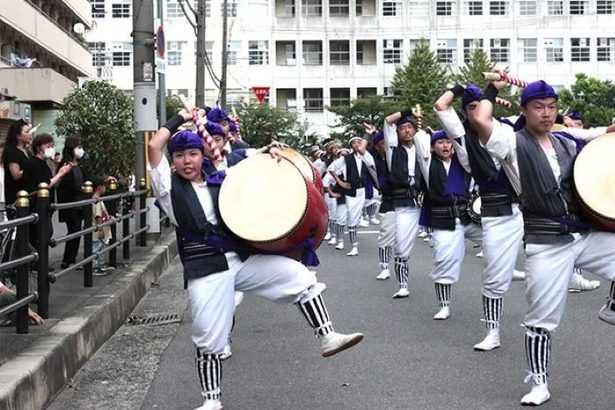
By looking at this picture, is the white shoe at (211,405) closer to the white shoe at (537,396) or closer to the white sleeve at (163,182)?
the white sleeve at (163,182)

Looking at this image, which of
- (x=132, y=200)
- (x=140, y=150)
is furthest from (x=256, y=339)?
(x=140, y=150)

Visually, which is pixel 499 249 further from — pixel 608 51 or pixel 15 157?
pixel 608 51

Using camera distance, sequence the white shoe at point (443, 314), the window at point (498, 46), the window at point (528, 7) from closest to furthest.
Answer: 1. the white shoe at point (443, 314)
2. the window at point (528, 7)
3. the window at point (498, 46)

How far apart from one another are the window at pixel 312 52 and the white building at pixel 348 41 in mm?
70

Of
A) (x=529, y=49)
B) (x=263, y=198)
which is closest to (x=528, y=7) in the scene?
(x=529, y=49)

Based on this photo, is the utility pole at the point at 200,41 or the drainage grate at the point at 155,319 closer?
the drainage grate at the point at 155,319

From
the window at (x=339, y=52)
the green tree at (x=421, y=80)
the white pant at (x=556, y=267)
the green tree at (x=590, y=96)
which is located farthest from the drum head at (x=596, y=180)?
the window at (x=339, y=52)

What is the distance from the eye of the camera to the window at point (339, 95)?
58.8 metres

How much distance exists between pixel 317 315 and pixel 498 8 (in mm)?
57566

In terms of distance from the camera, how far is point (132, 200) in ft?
41.9

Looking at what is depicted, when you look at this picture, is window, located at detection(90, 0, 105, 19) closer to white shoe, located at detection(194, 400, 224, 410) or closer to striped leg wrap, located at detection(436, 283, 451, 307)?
striped leg wrap, located at detection(436, 283, 451, 307)

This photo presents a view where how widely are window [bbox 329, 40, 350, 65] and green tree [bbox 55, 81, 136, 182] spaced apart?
44.8m

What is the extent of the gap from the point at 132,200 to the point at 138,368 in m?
6.48

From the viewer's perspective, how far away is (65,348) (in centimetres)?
600
